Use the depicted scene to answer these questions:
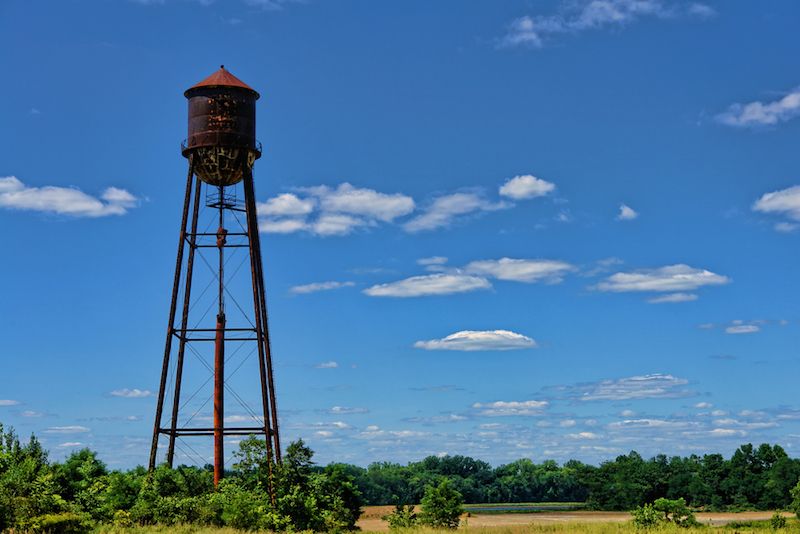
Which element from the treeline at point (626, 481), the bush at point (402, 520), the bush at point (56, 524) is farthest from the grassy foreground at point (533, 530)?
the treeline at point (626, 481)

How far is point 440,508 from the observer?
49.8 meters

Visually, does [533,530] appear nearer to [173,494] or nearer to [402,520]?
[402,520]

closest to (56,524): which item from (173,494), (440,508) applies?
(173,494)

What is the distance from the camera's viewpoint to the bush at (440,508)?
163ft

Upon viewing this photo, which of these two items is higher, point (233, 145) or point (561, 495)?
point (233, 145)

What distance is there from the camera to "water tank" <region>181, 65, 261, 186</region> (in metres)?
49.1

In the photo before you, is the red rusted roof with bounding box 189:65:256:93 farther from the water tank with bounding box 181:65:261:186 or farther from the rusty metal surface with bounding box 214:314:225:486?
the rusty metal surface with bounding box 214:314:225:486

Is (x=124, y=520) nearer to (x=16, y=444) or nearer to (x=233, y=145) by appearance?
(x=16, y=444)

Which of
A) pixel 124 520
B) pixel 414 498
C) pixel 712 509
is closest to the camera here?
pixel 124 520

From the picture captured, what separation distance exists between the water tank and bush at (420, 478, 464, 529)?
63.9ft

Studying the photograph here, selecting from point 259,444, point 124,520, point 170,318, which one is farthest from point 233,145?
point 124,520

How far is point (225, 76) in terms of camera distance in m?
50.8

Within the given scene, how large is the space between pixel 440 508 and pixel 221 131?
22.4 meters

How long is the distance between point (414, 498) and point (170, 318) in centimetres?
7227
